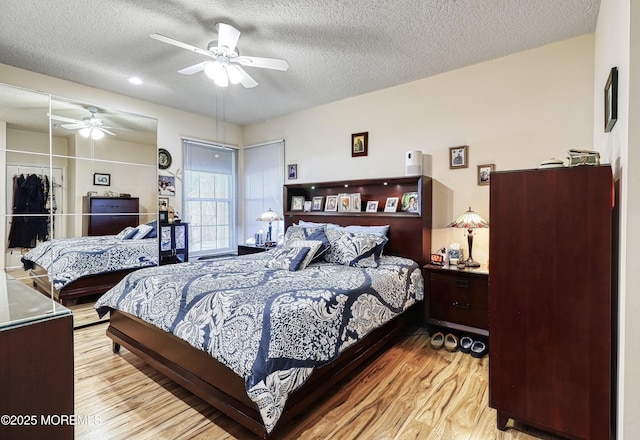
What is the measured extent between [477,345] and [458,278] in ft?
1.94

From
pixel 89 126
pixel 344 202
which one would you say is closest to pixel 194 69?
pixel 89 126

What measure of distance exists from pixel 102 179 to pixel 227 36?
2347mm

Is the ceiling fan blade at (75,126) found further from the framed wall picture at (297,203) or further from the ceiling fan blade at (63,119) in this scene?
the framed wall picture at (297,203)

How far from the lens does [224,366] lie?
1784 mm

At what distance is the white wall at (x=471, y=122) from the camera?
8.96ft

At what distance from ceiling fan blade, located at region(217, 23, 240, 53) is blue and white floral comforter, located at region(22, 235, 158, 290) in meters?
2.62

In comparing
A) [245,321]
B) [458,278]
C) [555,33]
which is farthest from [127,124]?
[555,33]

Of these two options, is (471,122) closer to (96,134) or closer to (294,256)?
(294,256)

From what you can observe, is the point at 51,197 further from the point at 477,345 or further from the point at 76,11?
the point at 477,345

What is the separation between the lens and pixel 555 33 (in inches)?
103

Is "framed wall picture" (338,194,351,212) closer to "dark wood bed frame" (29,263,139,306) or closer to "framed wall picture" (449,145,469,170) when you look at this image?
"framed wall picture" (449,145,469,170)

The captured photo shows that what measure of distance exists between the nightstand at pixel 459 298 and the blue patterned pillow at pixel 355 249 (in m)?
0.53

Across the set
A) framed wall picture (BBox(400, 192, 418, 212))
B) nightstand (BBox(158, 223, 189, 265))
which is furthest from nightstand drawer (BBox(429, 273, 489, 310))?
nightstand (BBox(158, 223, 189, 265))

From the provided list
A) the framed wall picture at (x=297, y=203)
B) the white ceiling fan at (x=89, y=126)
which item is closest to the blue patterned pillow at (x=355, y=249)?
the framed wall picture at (x=297, y=203)
